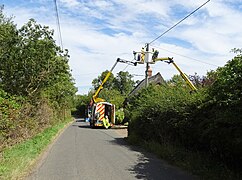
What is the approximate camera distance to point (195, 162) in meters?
10.4

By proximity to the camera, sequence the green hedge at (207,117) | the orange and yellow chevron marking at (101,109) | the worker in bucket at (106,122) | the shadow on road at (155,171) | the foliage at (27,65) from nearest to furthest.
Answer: the green hedge at (207,117) < the shadow on road at (155,171) < the foliage at (27,65) < the orange and yellow chevron marking at (101,109) < the worker in bucket at (106,122)

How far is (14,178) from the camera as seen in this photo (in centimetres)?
873

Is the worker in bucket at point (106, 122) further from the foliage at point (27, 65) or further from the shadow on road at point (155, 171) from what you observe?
the shadow on road at point (155, 171)

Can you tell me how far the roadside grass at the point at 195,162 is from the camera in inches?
344

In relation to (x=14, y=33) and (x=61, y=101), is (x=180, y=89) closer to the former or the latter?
(x=14, y=33)

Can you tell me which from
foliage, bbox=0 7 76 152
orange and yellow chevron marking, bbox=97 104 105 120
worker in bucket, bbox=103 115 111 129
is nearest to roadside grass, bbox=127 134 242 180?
foliage, bbox=0 7 76 152

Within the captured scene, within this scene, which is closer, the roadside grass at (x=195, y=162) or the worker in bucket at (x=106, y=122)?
the roadside grass at (x=195, y=162)

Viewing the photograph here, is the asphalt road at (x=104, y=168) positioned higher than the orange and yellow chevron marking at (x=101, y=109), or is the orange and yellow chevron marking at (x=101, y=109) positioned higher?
the orange and yellow chevron marking at (x=101, y=109)

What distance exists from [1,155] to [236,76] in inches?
323

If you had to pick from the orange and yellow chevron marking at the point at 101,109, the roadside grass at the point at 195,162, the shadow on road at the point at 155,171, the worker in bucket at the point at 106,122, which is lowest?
the shadow on road at the point at 155,171

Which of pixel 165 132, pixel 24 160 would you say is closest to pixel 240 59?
pixel 165 132

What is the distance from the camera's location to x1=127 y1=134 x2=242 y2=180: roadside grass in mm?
8745

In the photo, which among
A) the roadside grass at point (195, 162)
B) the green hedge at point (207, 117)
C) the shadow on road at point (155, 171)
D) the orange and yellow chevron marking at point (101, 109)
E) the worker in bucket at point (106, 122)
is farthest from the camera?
the worker in bucket at point (106, 122)

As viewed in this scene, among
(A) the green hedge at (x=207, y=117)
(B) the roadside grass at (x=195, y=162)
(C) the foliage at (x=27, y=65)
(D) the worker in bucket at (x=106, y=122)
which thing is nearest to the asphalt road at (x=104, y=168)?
(B) the roadside grass at (x=195, y=162)
